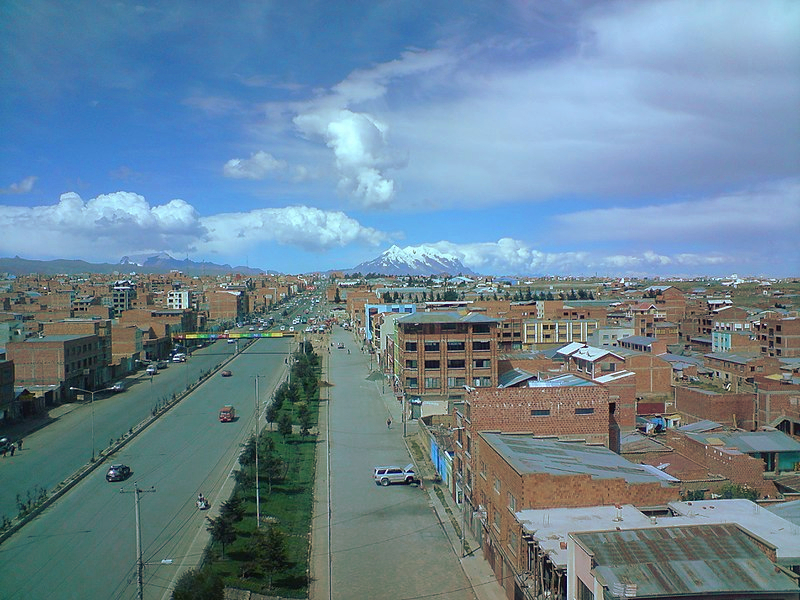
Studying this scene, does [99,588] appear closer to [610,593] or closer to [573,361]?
[610,593]

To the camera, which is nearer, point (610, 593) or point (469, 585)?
point (610, 593)

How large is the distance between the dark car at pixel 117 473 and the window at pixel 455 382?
48.1 ft

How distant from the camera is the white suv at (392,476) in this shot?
18.8 meters

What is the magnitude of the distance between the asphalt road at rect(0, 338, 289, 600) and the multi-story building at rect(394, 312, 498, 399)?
25.0 ft

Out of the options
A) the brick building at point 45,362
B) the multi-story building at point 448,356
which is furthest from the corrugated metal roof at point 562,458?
the brick building at point 45,362

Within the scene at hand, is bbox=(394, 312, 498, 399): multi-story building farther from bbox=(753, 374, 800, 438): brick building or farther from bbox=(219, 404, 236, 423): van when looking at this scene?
bbox=(753, 374, 800, 438): brick building

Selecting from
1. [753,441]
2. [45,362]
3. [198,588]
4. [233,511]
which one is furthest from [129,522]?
[45,362]

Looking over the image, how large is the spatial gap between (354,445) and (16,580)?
12.9m

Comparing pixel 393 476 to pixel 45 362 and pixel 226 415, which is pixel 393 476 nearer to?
pixel 226 415

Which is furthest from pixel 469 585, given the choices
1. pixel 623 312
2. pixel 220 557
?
pixel 623 312

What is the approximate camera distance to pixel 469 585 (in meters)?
12.3

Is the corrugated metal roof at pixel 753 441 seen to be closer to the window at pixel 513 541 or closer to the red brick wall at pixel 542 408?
the red brick wall at pixel 542 408

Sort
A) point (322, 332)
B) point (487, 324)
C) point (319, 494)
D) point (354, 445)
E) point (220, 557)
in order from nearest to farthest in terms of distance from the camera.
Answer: point (220, 557) < point (319, 494) < point (354, 445) < point (487, 324) < point (322, 332)

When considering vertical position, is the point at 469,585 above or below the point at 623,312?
below
